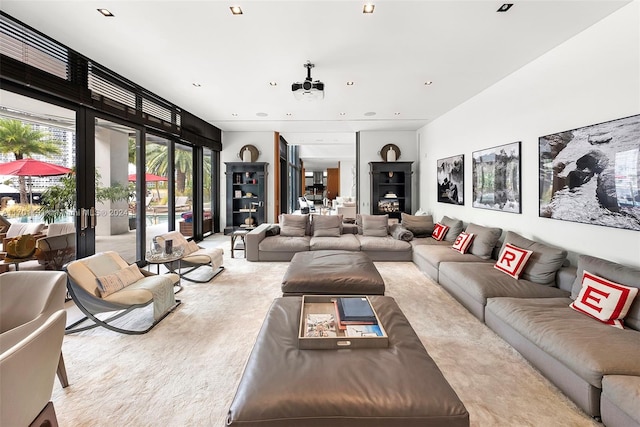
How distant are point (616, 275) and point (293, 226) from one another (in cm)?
465

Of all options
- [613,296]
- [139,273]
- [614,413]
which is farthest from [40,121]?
[613,296]

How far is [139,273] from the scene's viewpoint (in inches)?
129

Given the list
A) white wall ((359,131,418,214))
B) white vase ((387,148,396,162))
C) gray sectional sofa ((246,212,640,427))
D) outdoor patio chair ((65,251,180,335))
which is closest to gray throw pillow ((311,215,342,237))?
gray sectional sofa ((246,212,640,427))

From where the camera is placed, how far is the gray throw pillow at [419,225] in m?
5.95

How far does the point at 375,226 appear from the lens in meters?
5.96

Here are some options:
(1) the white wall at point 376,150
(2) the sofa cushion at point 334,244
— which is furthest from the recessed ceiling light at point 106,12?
(1) the white wall at point 376,150

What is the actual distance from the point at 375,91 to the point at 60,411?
5.18 meters

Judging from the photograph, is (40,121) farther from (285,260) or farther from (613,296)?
(613,296)

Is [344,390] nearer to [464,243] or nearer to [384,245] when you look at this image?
[464,243]

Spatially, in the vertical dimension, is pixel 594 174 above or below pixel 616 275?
above

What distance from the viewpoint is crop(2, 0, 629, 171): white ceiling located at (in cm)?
261

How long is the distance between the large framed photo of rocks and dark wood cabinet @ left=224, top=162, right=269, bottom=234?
6335mm

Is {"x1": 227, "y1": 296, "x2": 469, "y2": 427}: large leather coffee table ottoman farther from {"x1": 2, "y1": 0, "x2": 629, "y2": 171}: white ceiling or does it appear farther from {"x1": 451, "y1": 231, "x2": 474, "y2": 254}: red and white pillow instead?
{"x1": 451, "y1": 231, "x2": 474, "y2": 254}: red and white pillow

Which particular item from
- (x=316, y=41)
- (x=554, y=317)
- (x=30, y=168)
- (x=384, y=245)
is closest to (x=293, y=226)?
(x=384, y=245)
